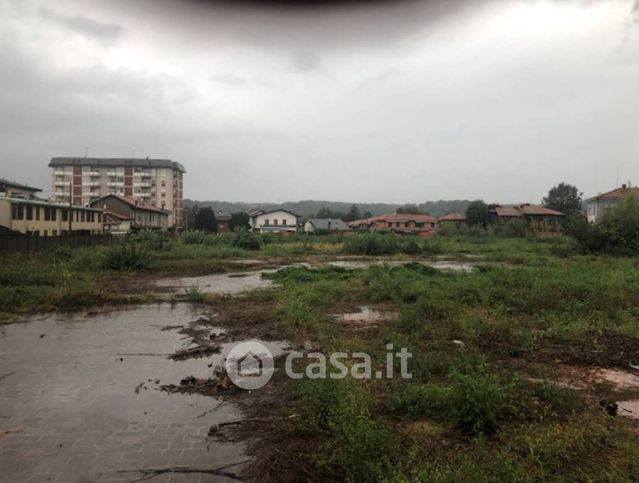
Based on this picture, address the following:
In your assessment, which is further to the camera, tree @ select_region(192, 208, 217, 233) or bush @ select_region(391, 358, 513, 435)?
tree @ select_region(192, 208, 217, 233)

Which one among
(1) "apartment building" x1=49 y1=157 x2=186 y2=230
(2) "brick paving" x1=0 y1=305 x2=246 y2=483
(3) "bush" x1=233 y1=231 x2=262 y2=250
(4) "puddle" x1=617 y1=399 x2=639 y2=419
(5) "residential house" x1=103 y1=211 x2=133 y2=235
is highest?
(1) "apartment building" x1=49 y1=157 x2=186 y2=230

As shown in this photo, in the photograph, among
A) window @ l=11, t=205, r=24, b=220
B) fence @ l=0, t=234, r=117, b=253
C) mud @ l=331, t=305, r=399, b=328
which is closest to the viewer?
mud @ l=331, t=305, r=399, b=328

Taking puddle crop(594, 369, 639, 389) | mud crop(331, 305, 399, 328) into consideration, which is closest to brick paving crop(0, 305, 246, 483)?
mud crop(331, 305, 399, 328)

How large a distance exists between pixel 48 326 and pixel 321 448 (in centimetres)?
689

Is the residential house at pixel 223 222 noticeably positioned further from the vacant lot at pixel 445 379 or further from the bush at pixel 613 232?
the vacant lot at pixel 445 379

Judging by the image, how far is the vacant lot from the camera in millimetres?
3223

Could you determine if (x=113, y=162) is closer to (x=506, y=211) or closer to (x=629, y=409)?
(x=506, y=211)

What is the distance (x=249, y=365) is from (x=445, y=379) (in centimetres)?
246

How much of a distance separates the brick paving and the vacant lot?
0.45 meters

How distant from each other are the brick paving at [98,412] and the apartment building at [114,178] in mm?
75882

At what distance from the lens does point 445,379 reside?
495 cm

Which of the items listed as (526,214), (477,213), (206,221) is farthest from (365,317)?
(206,221)

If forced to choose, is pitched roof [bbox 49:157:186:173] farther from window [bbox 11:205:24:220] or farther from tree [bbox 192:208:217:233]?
window [bbox 11:205:24:220]

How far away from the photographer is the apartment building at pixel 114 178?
7950cm
